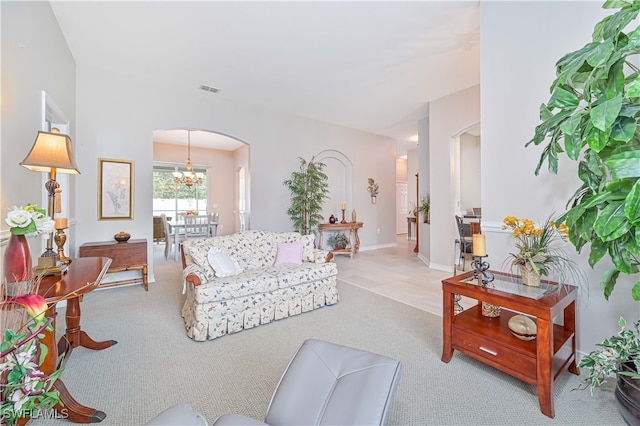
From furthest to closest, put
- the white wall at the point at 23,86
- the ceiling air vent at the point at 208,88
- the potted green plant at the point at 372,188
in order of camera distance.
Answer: the potted green plant at the point at 372,188
the ceiling air vent at the point at 208,88
the white wall at the point at 23,86

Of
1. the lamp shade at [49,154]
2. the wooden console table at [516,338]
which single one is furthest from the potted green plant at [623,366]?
the lamp shade at [49,154]

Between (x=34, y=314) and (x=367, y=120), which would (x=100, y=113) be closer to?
(x=34, y=314)

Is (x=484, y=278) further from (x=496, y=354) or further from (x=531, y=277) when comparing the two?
(x=496, y=354)

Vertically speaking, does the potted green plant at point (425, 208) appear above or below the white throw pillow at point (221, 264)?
above

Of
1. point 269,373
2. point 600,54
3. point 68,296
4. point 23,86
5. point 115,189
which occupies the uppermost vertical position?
point 23,86

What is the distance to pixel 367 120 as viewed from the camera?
6.14 metres

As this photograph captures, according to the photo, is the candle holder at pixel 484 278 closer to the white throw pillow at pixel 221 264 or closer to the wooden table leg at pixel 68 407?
the white throw pillow at pixel 221 264

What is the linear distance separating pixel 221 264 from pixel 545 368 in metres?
2.73

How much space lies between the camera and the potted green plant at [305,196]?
5551 mm

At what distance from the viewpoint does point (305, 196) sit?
18.3 ft

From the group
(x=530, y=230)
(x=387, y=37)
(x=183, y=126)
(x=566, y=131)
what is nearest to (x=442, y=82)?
(x=387, y=37)

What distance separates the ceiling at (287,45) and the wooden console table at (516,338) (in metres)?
2.69

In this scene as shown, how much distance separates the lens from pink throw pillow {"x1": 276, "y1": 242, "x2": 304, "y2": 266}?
11.2 feet

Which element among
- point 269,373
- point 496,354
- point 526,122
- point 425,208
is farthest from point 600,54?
point 425,208
